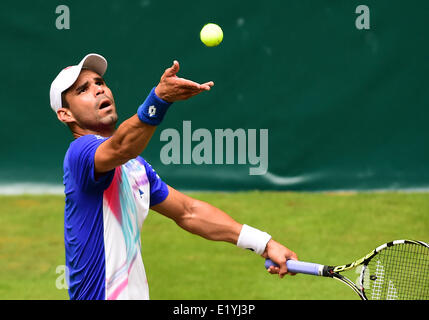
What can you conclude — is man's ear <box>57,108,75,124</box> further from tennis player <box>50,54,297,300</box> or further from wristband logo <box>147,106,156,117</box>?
wristband logo <box>147,106,156,117</box>

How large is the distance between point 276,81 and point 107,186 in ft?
15.2

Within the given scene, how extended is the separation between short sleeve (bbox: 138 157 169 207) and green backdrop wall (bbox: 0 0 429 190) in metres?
3.71

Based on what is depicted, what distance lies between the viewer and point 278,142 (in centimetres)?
809

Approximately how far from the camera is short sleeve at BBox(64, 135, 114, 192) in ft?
11.9

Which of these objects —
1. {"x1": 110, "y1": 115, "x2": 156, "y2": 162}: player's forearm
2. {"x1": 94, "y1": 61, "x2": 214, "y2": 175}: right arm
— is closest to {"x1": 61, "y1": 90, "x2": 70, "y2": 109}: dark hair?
{"x1": 94, "y1": 61, "x2": 214, "y2": 175}: right arm

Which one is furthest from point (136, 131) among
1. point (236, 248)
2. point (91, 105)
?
point (236, 248)

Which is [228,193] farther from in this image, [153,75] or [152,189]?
[152,189]

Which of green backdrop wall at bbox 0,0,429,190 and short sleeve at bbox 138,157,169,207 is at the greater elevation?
green backdrop wall at bbox 0,0,429,190

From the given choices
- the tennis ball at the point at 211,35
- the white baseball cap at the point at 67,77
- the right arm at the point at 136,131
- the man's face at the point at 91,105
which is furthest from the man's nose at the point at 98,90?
the tennis ball at the point at 211,35

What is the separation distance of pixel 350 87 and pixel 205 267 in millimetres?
2470

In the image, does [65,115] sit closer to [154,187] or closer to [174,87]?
[154,187]

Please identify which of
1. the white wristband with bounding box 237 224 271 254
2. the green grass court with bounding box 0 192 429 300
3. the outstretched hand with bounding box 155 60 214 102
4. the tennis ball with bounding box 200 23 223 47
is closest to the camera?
the outstretched hand with bounding box 155 60 214 102

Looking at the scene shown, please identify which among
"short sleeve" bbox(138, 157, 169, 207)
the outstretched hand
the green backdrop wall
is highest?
the green backdrop wall
